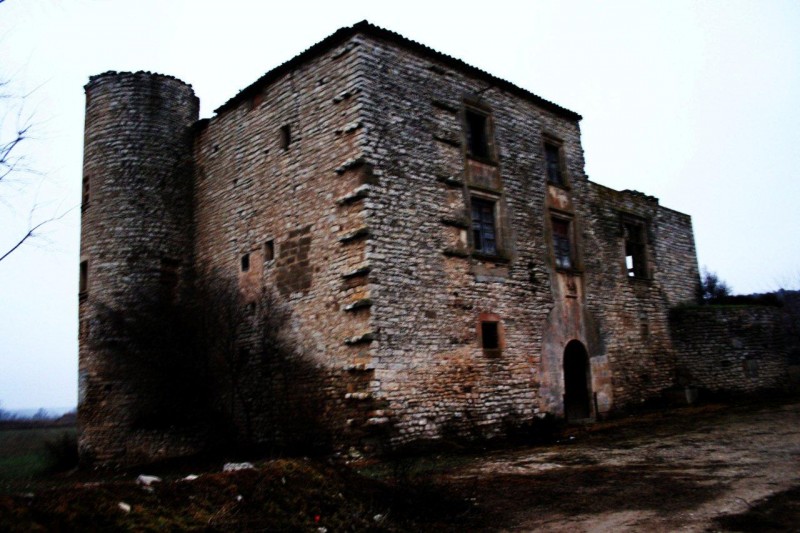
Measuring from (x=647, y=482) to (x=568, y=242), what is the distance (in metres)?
9.45

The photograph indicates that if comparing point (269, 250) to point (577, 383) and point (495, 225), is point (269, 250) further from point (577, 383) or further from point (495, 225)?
point (577, 383)

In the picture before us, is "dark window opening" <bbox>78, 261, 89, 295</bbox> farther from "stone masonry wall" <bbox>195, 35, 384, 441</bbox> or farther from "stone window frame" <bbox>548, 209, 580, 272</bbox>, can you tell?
"stone window frame" <bbox>548, 209, 580, 272</bbox>

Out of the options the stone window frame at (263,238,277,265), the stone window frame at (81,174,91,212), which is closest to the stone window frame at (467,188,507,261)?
the stone window frame at (263,238,277,265)

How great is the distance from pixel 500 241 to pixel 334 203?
4.11 meters

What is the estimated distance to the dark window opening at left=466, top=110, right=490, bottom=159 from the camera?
13719 mm

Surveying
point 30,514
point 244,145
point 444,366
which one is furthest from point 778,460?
point 244,145

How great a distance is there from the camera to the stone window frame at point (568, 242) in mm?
14836

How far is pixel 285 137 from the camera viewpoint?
13.2m

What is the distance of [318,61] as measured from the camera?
12531mm

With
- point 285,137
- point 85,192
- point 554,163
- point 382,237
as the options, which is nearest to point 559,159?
point 554,163

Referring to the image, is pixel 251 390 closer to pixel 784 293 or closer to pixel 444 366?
pixel 444 366

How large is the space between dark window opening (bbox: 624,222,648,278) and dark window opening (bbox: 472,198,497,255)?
282 inches

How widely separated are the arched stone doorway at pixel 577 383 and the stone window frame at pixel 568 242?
6.64 ft

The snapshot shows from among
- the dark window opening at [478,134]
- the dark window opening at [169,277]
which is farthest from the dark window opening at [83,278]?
the dark window opening at [478,134]
